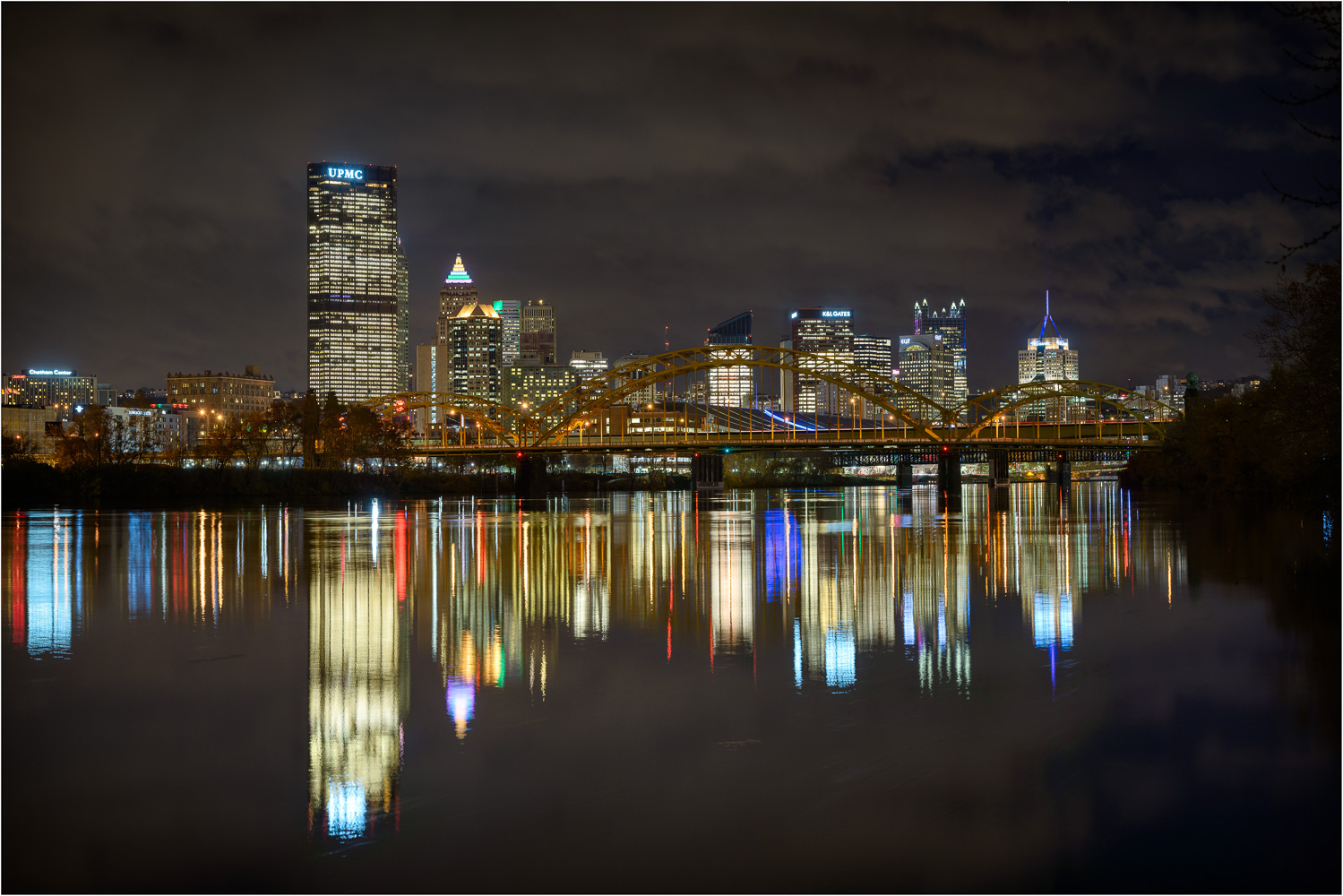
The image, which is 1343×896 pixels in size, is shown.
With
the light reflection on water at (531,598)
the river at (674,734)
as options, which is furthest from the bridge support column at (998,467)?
the river at (674,734)

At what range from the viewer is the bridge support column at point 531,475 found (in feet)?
376

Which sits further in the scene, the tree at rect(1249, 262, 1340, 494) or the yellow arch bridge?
the yellow arch bridge

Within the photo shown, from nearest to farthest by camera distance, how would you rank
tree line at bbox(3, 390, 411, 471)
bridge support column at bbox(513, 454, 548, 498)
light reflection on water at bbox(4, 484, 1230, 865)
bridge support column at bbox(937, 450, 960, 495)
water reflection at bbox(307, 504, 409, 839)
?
water reflection at bbox(307, 504, 409, 839), light reflection on water at bbox(4, 484, 1230, 865), tree line at bbox(3, 390, 411, 471), bridge support column at bbox(937, 450, 960, 495), bridge support column at bbox(513, 454, 548, 498)

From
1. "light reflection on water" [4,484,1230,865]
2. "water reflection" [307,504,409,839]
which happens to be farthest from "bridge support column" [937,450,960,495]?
"water reflection" [307,504,409,839]

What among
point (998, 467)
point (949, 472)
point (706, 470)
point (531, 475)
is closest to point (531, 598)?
point (949, 472)

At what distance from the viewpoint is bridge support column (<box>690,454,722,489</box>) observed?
125 meters

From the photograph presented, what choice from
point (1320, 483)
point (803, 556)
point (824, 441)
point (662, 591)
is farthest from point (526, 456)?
point (662, 591)

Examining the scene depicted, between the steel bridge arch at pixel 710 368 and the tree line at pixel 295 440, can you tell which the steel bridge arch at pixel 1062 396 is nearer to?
the steel bridge arch at pixel 710 368

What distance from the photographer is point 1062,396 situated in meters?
137

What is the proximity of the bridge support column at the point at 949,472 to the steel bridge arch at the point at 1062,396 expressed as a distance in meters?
8.20

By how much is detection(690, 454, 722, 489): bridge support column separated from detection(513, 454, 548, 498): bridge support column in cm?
1700

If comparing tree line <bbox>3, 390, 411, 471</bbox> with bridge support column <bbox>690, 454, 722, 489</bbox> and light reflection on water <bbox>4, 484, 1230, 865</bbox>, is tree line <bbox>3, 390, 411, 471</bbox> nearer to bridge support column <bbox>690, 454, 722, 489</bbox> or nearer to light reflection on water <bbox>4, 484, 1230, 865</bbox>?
bridge support column <bbox>690, 454, 722, 489</bbox>

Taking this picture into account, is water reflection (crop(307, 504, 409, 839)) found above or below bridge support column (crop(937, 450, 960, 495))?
below

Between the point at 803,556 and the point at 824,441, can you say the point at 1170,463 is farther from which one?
the point at 803,556
